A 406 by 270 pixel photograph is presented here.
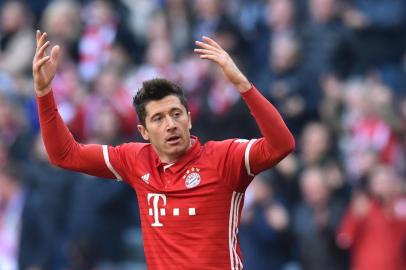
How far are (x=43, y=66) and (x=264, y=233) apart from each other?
491cm

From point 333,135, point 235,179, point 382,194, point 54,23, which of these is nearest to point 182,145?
point 235,179

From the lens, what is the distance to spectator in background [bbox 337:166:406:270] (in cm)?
1077

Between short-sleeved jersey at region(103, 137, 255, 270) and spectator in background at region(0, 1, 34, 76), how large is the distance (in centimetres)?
820

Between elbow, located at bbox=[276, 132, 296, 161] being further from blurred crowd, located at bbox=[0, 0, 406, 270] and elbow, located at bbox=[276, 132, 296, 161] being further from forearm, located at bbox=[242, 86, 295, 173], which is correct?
blurred crowd, located at bbox=[0, 0, 406, 270]

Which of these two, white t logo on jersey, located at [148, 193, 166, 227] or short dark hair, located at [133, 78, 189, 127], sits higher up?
short dark hair, located at [133, 78, 189, 127]

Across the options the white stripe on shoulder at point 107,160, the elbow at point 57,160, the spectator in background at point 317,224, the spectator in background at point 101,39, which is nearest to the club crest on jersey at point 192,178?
the white stripe on shoulder at point 107,160

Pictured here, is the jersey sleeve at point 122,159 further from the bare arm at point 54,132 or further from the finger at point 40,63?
the finger at point 40,63

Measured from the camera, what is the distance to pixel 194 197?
6.82 m

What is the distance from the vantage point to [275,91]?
12562 mm

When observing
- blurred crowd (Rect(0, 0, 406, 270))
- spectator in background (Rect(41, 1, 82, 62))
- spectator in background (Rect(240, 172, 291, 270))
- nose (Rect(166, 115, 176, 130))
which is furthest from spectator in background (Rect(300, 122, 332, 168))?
nose (Rect(166, 115, 176, 130))

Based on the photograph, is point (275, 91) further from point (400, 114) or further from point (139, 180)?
point (139, 180)

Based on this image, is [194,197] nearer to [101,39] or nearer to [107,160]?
[107,160]

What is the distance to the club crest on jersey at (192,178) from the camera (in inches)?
269

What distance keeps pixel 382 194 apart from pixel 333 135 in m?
1.17
